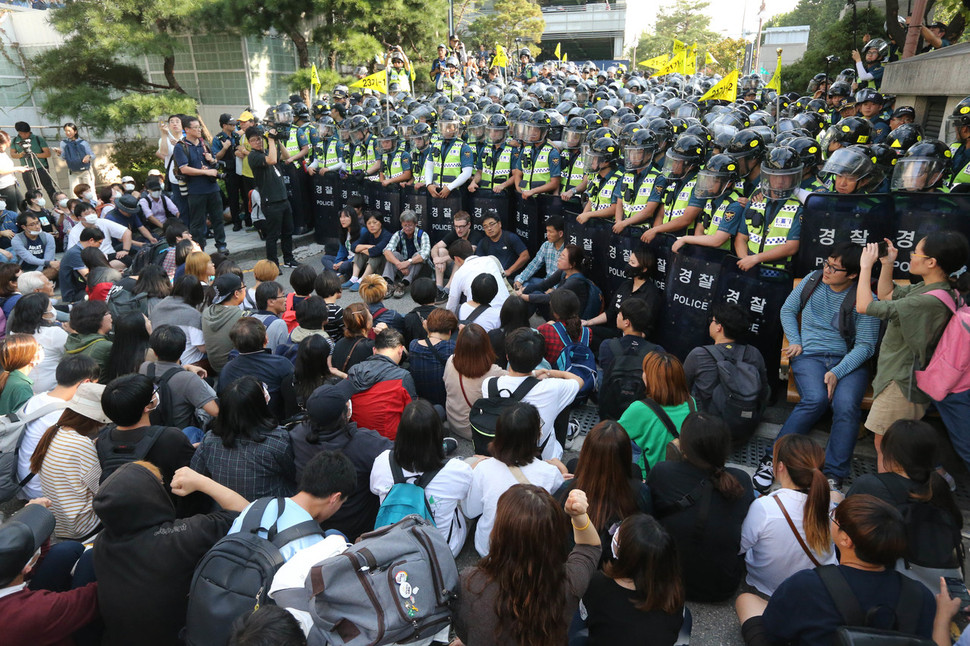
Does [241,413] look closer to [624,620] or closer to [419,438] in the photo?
[419,438]

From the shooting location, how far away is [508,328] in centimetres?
499

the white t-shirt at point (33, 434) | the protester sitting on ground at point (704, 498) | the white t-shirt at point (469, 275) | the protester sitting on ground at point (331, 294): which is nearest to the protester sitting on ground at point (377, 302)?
the protester sitting on ground at point (331, 294)

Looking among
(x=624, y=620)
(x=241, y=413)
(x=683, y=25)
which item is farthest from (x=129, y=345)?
(x=683, y=25)

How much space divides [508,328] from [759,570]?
8.18 ft

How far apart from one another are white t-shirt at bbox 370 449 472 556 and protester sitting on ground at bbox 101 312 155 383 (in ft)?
7.92

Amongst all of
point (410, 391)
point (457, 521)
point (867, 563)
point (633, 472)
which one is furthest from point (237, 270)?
point (867, 563)

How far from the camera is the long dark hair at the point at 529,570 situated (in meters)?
2.30

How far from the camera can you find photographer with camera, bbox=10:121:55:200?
1229 centimetres

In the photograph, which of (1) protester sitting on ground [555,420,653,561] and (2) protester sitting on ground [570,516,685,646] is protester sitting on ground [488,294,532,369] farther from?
(2) protester sitting on ground [570,516,685,646]

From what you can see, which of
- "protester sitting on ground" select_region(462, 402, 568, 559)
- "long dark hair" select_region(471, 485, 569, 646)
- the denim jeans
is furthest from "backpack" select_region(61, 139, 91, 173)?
"long dark hair" select_region(471, 485, 569, 646)

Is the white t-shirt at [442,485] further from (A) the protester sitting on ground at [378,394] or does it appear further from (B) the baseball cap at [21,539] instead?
(B) the baseball cap at [21,539]

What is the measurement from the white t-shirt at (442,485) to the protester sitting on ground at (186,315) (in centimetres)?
279

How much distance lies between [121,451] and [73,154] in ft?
38.1

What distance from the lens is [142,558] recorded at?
103 inches
